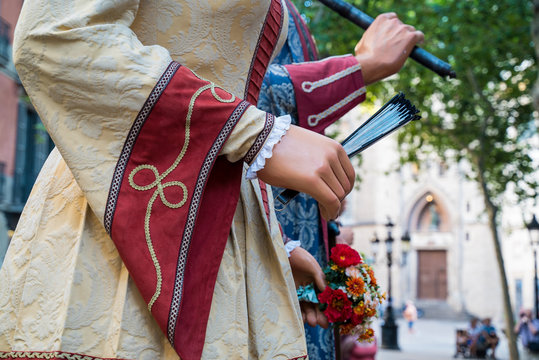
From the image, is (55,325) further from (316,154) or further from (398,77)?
(398,77)

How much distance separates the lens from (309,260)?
1967 millimetres

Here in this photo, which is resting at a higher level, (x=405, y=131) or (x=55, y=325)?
(x=405, y=131)

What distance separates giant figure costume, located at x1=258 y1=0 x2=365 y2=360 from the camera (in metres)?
2.25

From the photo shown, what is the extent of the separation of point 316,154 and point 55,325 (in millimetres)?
661

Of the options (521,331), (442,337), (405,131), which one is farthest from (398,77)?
(442,337)

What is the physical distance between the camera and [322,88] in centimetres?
229

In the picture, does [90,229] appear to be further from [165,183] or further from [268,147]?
[268,147]

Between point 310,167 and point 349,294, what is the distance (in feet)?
2.45

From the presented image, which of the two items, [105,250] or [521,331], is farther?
[521,331]

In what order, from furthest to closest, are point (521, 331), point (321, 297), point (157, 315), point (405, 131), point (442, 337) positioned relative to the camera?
point (442, 337)
point (405, 131)
point (521, 331)
point (321, 297)
point (157, 315)

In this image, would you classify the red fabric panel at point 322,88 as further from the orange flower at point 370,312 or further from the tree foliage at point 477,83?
the tree foliage at point 477,83

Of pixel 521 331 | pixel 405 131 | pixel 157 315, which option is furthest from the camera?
pixel 405 131

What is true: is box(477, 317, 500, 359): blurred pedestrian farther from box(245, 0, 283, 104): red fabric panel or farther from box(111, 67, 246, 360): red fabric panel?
box(111, 67, 246, 360): red fabric panel

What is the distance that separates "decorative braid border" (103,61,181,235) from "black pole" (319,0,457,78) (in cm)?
144
